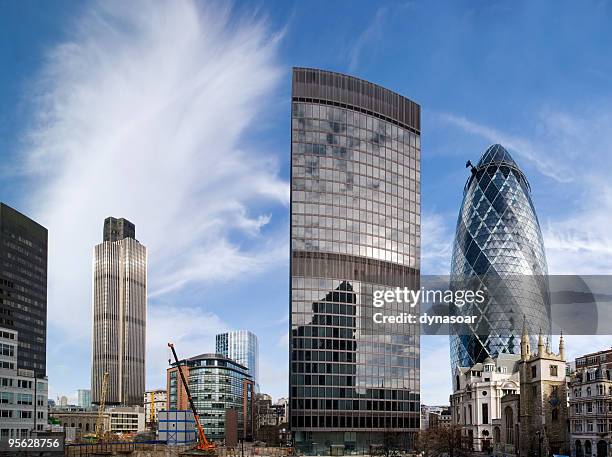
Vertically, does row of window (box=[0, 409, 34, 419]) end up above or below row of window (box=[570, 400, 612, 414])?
below

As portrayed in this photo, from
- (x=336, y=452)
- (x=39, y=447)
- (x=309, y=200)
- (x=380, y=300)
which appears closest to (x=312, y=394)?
(x=336, y=452)

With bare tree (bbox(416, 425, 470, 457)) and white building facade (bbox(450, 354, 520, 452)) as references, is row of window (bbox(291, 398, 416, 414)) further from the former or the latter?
white building facade (bbox(450, 354, 520, 452))

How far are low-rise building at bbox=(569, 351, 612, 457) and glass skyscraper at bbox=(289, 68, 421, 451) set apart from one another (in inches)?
1567

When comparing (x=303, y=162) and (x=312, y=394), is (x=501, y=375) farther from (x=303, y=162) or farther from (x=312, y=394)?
(x=303, y=162)

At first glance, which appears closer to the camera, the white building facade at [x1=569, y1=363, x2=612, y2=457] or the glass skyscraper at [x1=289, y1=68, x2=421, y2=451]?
the white building facade at [x1=569, y1=363, x2=612, y2=457]

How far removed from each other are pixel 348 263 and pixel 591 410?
54.3 meters

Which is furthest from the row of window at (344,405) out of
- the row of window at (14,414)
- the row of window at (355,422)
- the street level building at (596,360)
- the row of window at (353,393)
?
the row of window at (14,414)

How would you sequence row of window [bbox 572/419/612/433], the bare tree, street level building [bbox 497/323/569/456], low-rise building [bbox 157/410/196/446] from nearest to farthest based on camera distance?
row of window [bbox 572/419/612/433] → street level building [bbox 497/323/569/456] → the bare tree → low-rise building [bbox 157/410/196/446]

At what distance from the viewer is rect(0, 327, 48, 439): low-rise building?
127m

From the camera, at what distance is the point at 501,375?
173 m

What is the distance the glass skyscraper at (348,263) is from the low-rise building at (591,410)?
39.8 meters

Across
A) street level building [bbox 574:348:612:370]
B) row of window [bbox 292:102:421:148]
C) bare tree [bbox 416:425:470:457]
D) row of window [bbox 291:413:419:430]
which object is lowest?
bare tree [bbox 416:425:470:457]

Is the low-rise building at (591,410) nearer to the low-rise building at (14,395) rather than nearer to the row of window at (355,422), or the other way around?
the row of window at (355,422)

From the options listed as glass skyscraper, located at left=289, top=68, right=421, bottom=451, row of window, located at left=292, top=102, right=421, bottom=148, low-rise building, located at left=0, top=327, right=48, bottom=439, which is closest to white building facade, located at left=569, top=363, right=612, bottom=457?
glass skyscraper, located at left=289, top=68, right=421, bottom=451
